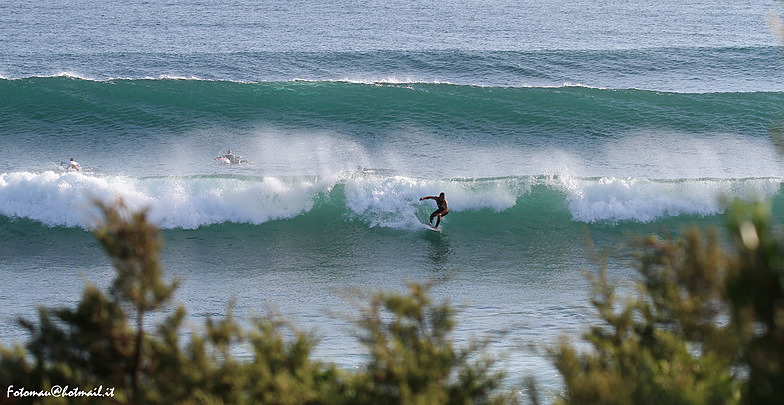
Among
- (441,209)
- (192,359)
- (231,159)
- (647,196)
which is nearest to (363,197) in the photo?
(441,209)

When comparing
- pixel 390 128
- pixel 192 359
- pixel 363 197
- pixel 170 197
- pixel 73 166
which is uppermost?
pixel 390 128

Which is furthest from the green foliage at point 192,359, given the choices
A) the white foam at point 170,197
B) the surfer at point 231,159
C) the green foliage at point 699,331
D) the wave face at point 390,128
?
the surfer at point 231,159

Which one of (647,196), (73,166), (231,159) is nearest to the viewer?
(647,196)

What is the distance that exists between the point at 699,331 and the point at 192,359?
3696mm

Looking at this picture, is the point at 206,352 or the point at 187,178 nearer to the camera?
the point at 206,352

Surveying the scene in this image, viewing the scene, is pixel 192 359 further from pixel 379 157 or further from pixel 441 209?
pixel 379 157

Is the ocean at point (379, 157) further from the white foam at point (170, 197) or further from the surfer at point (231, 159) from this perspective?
the surfer at point (231, 159)

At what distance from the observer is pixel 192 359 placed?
5.77 m

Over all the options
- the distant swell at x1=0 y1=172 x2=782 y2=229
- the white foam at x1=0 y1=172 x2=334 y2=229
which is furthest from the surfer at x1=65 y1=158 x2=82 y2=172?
the distant swell at x1=0 y1=172 x2=782 y2=229

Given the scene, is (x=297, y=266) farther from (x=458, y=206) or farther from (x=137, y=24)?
(x=137, y=24)

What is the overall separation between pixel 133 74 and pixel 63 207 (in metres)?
13.1

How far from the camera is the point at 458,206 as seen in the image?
57.7 ft

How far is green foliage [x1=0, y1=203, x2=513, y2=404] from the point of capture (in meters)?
5.37

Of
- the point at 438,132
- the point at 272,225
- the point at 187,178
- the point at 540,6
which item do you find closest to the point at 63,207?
the point at 187,178
